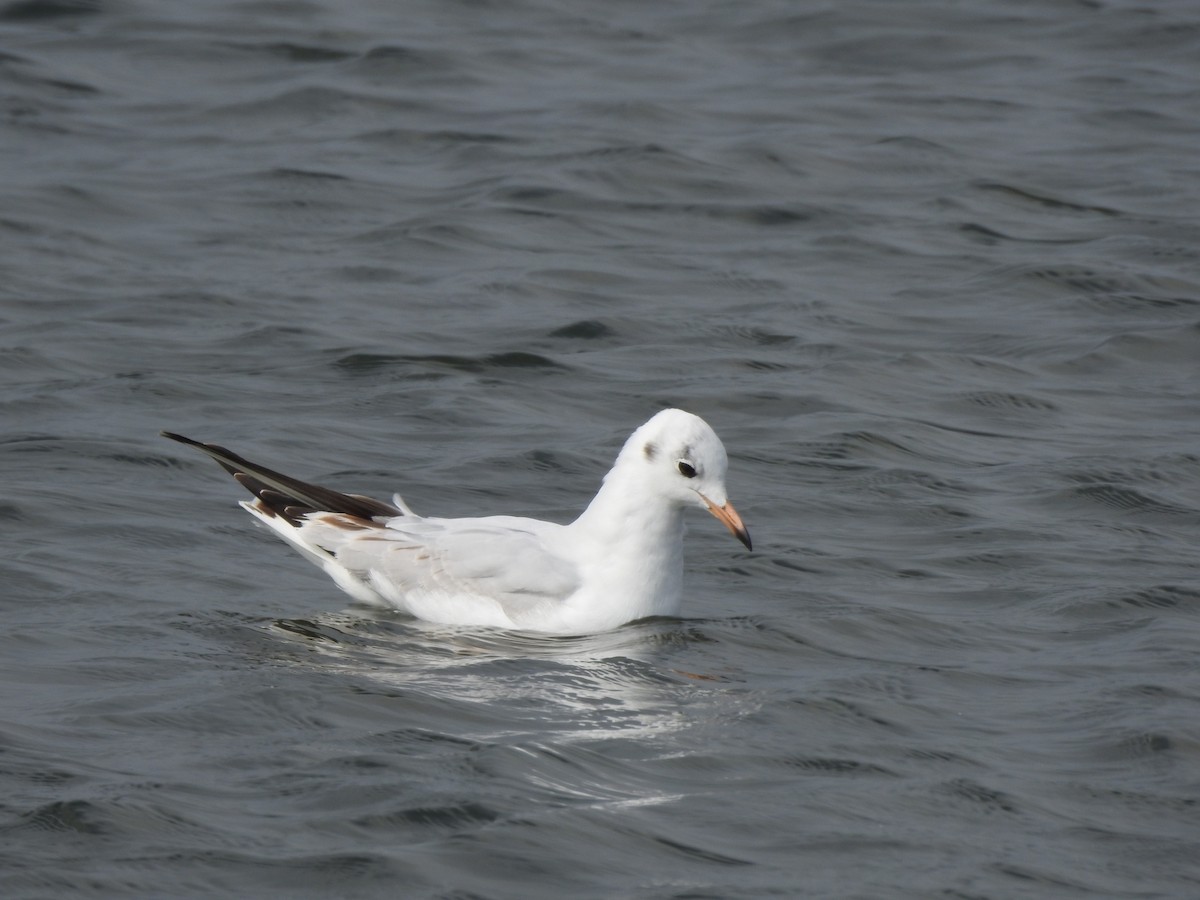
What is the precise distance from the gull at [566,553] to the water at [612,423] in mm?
145

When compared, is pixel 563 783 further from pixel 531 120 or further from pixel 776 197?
pixel 531 120

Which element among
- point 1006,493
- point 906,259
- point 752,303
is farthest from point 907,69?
point 1006,493

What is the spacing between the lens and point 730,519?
8.16 meters

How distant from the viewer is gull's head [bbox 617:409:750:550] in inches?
324

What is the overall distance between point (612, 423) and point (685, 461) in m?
3.00

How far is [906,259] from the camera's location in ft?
47.4

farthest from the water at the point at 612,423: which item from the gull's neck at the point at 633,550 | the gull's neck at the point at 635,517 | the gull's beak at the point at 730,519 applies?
the gull's beak at the point at 730,519

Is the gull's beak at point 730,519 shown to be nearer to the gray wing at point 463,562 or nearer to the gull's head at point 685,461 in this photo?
the gull's head at point 685,461

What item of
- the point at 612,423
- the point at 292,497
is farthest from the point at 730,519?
the point at 612,423

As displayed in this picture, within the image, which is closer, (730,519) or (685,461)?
(730,519)

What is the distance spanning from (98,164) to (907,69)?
773 cm

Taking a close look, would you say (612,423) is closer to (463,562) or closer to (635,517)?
(635,517)

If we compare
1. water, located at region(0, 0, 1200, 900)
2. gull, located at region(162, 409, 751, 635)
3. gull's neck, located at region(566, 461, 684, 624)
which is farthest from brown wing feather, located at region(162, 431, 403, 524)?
gull's neck, located at region(566, 461, 684, 624)

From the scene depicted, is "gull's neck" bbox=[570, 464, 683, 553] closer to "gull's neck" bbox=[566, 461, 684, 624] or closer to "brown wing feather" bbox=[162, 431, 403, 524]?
"gull's neck" bbox=[566, 461, 684, 624]
